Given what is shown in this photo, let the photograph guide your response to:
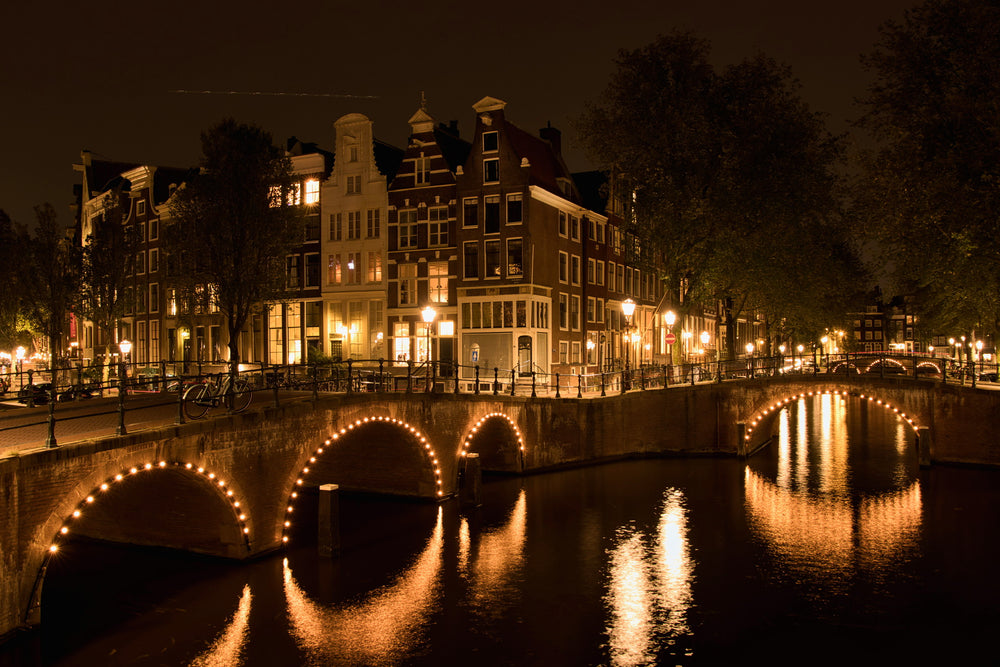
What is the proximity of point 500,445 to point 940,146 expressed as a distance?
19923 mm

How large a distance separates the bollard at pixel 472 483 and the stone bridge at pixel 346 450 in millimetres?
998

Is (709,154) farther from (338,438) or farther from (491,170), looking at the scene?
(338,438)

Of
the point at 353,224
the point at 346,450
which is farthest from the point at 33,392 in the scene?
the point at 353,224

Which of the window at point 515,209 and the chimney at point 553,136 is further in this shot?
the chimney at point 553,136

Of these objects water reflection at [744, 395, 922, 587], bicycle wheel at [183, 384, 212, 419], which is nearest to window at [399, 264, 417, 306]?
water reflection at [744, 395, 922, 587]

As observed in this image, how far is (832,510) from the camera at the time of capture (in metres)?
25.1

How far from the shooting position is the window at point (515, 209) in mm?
39125

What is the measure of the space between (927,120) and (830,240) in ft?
58.2

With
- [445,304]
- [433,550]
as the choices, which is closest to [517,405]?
[433,550]

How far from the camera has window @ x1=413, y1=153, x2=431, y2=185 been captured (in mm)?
41062

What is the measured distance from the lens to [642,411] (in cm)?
3419

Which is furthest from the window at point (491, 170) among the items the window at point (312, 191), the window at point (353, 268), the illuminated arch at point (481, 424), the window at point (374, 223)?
the illuminated arch at point (481, 424)

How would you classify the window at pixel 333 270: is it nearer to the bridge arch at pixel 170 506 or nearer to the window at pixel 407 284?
the window at pixel 407 284

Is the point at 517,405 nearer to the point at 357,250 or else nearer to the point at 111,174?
the point at 357,250
